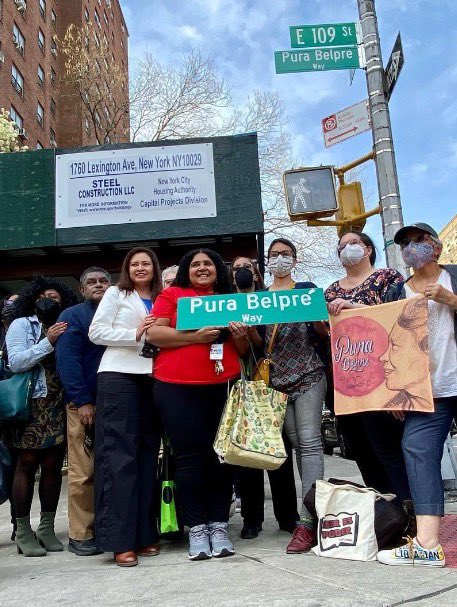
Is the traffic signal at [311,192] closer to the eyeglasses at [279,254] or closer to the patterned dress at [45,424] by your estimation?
the eyeglasses at [279,254]

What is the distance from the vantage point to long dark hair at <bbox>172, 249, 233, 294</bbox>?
Answer: 3689mm

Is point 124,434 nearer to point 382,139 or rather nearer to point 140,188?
point 382,139

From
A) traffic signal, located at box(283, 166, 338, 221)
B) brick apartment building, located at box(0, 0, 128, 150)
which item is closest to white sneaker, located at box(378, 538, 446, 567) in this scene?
traffic signal, located at box(283, 166, 338, 221)

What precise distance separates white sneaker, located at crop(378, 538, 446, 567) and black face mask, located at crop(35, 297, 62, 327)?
2.80 metres

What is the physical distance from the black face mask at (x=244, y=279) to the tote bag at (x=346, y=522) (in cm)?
140

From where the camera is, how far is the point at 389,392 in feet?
10.6

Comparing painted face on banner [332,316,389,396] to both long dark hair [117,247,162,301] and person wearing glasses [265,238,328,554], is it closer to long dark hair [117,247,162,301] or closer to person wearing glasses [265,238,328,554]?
person wearing glasses [265,238,328,554]

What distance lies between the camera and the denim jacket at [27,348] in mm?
3859

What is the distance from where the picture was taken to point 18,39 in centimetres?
3167

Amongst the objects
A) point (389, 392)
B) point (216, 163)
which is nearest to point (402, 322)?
point (389, 392)

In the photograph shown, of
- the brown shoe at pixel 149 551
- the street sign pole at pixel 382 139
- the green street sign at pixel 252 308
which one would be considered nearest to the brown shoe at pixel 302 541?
the brown shoe at pixel 149 551

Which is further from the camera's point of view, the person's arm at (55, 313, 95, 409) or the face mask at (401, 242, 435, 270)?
the person's arm at (55, 313, 95, 409)

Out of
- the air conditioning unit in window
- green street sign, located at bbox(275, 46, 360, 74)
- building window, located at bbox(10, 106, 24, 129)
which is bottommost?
green street sign, located at bbox(275, 46, 360, 74)

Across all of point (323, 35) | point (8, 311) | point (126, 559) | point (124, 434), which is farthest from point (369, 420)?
point (323, 35)
